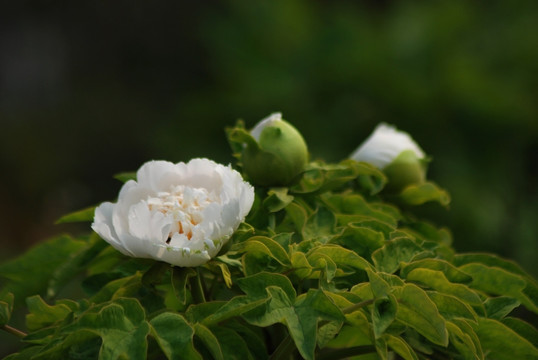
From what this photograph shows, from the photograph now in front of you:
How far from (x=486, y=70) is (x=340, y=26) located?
2.14ft

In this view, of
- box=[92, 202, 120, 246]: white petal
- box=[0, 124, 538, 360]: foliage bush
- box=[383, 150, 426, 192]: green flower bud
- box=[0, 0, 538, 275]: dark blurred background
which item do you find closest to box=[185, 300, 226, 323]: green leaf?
box=[0, 124, 538, 360]: foliage bush

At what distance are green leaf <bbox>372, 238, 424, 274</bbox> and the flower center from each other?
0.19 meters

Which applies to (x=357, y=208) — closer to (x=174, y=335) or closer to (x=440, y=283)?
(x=440, y=283)

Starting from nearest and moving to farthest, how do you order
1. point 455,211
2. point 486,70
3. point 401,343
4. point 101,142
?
point 401,343 → point 455,211 → point 486,70 → point 101,142

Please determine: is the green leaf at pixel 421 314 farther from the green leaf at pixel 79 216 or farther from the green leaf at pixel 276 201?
the green leaf at pixel 79 216

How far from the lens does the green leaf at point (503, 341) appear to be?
2.48 ft

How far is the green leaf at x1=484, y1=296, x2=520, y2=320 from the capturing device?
812 mm

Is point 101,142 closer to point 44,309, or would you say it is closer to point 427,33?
point 427,33

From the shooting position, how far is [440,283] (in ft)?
2.52

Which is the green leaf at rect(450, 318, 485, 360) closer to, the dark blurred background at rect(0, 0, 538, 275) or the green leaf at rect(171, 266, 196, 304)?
the green leaf at rect(171, 266, 196, 304)

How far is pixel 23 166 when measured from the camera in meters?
4.55

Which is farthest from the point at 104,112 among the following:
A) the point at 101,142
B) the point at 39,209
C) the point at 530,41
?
the point at 530,41

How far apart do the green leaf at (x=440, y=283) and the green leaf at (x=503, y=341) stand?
0.03 meters

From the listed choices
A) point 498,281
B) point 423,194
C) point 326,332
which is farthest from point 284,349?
point 423,194
